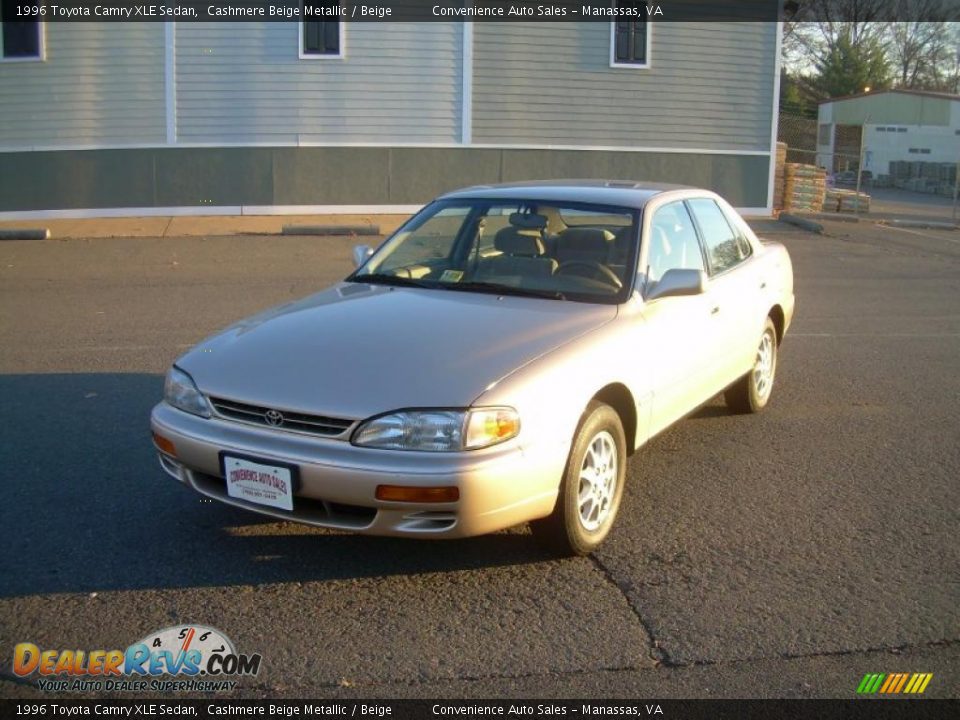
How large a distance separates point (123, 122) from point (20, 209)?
8.11 ft

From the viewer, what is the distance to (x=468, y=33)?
19.5 m

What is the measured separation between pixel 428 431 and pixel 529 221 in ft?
6.66

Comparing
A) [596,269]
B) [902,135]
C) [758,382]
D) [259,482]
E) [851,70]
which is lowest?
[758,382]

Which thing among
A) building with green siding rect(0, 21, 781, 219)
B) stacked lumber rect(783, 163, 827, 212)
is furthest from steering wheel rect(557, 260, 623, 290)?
stacked lumber rect(783, 163, 827, 212)

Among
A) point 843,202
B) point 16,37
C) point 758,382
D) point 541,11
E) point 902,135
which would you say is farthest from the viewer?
point 902,135

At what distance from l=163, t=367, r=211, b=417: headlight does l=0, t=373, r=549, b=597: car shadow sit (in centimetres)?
56

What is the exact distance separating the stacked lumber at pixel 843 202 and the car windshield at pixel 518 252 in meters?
22.0

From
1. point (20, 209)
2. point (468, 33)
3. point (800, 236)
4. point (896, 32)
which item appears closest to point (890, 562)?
point (800, 236)

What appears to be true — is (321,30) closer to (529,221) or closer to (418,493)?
(529,221)

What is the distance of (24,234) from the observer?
16.6 m

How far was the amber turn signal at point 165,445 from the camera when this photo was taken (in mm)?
4266

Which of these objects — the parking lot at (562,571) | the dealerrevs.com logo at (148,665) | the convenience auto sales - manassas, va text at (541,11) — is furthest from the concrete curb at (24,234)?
the dealerrevs.com logo at (148,665)

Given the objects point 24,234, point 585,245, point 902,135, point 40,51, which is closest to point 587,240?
point 585,245

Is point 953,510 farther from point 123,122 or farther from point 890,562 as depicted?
point 123,122
